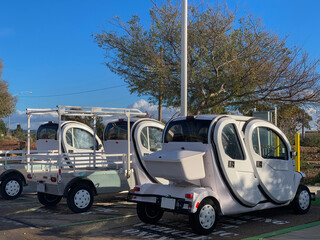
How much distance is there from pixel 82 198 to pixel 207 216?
341 centimetres

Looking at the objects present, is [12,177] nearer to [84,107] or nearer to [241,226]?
[84,107]

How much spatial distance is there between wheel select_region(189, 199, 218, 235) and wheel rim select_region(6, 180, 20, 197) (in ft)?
21.2

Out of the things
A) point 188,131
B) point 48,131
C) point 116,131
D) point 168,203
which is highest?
point 48,131

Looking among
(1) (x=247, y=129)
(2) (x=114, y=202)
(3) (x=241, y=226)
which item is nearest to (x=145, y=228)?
(3) (x=241, y=226)

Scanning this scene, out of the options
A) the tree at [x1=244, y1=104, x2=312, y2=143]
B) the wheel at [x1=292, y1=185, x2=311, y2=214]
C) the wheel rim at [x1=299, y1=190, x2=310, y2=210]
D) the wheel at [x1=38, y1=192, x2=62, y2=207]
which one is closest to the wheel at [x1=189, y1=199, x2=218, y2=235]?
the wheel at [x1=292, y1=185, x2=311, y2=214]

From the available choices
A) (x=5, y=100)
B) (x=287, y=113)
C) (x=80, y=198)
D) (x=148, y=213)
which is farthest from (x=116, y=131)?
(x=5, y=100)

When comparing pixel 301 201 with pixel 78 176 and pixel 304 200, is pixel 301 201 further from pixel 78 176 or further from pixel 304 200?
pixel 78 176

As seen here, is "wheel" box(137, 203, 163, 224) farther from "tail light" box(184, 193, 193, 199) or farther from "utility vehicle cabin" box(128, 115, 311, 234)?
"tail light" box(184, 193, 193, 199)

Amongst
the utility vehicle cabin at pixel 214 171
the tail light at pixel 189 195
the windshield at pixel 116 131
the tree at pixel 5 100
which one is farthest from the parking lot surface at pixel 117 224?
the tree at pixel 5 100

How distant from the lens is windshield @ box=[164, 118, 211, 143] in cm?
755

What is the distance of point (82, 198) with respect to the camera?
9359 mm

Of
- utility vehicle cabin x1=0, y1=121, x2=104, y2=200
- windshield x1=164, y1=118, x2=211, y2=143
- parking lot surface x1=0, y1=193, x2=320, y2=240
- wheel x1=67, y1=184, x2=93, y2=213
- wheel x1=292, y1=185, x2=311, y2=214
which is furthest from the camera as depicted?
utility vehicle cabin x1=0, y1=121, x2=104, y2=200

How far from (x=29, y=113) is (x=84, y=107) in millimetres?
1777

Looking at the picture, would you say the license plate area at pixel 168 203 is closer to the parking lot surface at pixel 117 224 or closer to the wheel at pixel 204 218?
the wheel at pixel 204 218
